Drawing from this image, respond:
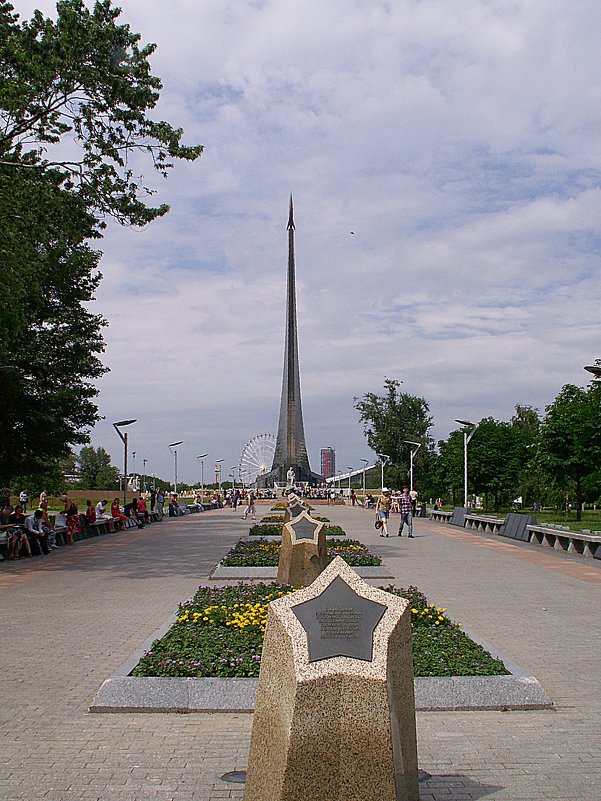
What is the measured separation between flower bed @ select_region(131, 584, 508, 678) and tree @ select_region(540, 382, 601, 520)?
23.0m

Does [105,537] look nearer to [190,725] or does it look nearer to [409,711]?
[190,725]

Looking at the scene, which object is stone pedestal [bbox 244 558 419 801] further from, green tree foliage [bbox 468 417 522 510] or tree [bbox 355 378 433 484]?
tree [bbox 355 378 433 484]

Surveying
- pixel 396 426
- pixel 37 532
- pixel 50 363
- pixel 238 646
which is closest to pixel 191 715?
pixel 238 646

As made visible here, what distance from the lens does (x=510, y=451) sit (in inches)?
1887

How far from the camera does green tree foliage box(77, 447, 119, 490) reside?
111287mm

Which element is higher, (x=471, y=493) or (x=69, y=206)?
(x=69, y=206)

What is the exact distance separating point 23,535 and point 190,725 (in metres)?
15.8

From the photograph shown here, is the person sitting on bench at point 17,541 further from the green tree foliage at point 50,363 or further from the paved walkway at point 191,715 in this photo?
the green tree foliage at point 50,363

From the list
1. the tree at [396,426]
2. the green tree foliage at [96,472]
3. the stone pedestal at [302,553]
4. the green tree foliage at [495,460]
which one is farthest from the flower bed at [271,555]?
the green tree foliage at [96,472]

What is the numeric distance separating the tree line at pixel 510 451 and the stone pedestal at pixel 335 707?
73.6ft

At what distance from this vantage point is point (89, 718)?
22.8 ft

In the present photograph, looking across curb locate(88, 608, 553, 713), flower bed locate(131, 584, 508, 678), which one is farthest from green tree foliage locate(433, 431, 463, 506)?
curb locate(88, 608, 553, 713)

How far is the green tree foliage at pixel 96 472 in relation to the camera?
111 m

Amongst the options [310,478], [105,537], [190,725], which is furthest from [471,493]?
[310,478]
